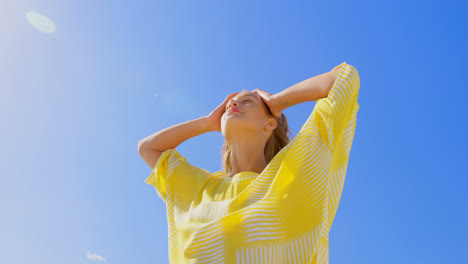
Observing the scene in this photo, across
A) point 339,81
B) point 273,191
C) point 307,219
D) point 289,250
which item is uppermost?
point 339,81

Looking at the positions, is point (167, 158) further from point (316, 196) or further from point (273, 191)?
point (316, 196)

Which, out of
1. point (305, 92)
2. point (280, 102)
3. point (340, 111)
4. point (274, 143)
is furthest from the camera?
point (274, 143)

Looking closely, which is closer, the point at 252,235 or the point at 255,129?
the point at 252,235

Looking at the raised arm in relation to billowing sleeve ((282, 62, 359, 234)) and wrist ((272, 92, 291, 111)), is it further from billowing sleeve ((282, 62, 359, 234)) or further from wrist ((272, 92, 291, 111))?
billowing sleeve ((282, 62, 359, 234))

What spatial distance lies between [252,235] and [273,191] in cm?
37

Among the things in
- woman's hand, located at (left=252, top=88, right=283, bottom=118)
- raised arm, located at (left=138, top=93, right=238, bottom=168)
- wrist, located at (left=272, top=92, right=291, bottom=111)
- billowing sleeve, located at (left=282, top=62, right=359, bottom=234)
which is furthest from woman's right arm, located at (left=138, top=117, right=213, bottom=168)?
billowing sleeve, located at (left=282, top=62, right=359, bottom=234)

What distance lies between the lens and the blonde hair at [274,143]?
A: 4.10 m

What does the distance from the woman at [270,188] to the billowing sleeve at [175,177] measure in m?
0.01

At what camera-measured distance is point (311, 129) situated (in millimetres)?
3092

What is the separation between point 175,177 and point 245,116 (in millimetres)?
880

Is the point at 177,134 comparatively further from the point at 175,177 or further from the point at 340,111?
the point at 340,111

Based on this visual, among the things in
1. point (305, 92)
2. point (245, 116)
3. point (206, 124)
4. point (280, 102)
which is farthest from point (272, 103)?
point (206, 124)

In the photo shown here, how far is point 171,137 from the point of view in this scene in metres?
4.27

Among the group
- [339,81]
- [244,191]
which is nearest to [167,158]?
[244,191]
